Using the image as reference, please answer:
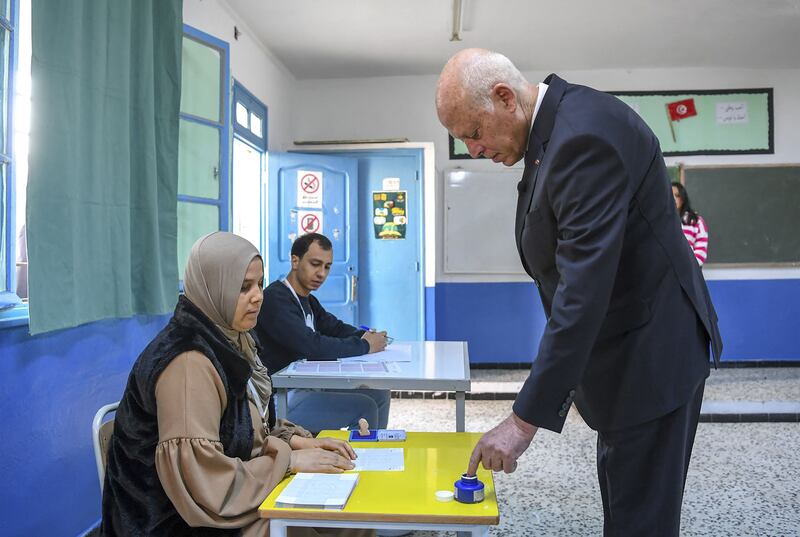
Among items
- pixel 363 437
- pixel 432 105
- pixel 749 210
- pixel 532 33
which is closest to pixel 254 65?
pixel 432 105

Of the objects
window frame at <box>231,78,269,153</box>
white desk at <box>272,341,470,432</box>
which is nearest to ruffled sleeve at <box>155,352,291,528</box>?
white desk at <box>272,341,470,432</box>

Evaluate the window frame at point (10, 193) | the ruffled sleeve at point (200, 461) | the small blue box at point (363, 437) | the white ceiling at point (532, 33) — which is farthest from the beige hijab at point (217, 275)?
the white ceiling at point (532, 33)

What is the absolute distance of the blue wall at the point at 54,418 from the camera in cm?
189

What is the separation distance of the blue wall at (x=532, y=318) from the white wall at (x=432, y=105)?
18cm

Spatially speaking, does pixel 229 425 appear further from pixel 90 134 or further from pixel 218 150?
pixel 218 150

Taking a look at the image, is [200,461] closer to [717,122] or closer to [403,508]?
[403,508]

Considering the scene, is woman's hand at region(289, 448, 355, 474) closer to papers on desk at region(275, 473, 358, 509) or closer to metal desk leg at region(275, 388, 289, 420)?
papers on desk at region(275, 473, 358, 509)

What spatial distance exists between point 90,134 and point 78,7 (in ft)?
1.35

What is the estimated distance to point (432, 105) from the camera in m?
5.87

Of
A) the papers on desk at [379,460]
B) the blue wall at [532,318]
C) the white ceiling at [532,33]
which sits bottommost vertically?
the blue wall at [532,318]

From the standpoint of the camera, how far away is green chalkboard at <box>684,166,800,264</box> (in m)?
5.69

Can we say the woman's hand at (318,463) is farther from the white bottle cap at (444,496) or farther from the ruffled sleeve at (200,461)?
the white bottle cap at (444,496)

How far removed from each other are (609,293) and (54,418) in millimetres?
1867

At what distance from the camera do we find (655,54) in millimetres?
5344
